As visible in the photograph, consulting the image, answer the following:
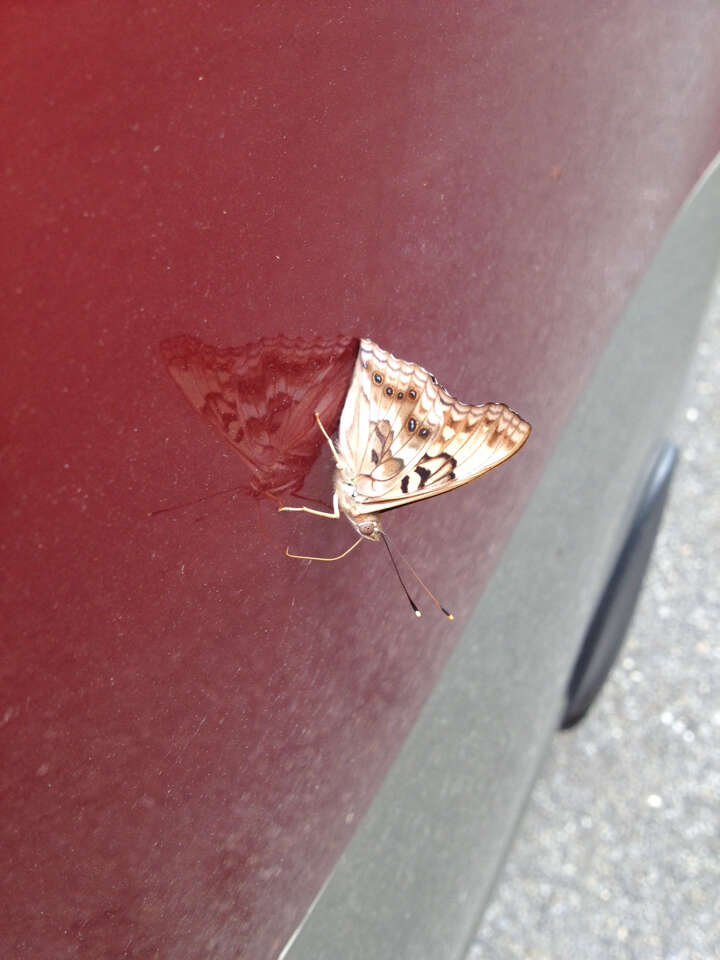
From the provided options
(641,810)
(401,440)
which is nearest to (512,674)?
(401,440)

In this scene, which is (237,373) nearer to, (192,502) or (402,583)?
(192,502)

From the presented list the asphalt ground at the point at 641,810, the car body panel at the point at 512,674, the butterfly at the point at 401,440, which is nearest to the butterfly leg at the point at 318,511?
the butterfly at the point at 401,440

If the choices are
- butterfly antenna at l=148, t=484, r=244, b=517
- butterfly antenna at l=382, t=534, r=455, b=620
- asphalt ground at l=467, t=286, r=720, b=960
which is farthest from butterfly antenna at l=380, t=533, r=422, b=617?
asphalt ground at l=467, t=286, r=720, b=960

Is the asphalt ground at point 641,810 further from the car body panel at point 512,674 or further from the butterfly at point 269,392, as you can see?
the butterfly at point 269,392

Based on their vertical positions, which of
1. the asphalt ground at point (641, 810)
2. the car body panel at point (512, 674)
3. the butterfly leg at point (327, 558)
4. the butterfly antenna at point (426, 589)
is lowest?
the asphalt ground at point (641, 810)

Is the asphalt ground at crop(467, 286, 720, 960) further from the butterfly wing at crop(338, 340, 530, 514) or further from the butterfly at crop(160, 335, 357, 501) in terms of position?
the butterfly at crop(160, 335, 357, 501)

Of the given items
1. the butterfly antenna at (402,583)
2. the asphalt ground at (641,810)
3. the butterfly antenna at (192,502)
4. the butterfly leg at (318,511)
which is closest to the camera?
the butterfly antenna at (192,502)

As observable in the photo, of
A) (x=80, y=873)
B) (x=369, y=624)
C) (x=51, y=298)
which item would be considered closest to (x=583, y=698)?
(x=369, y=624)

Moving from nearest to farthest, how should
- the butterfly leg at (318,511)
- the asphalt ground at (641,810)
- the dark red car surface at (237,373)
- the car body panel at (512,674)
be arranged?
the dark red car surface at (237,373)
the butterfly leg at (318,511)
the car body panel at (512,674)
the asphalt ground at (641,810)
